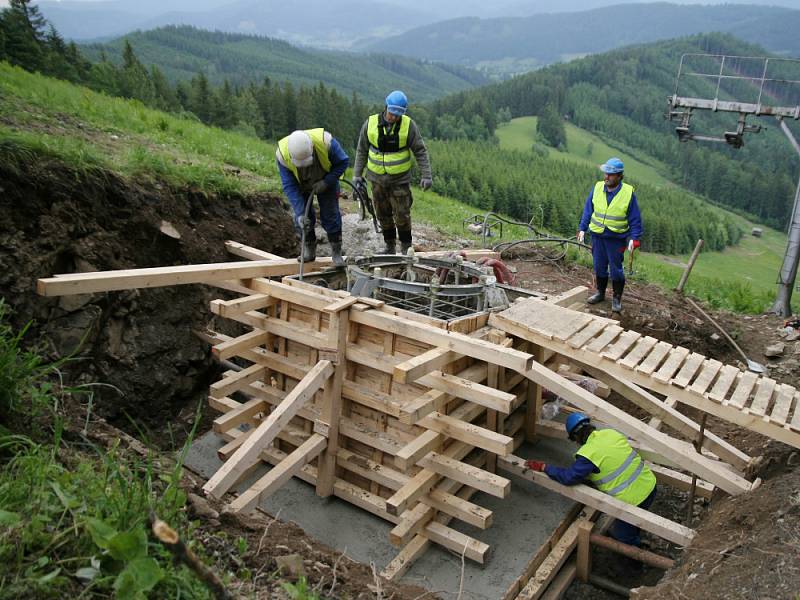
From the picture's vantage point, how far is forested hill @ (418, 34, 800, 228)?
74.2 metres

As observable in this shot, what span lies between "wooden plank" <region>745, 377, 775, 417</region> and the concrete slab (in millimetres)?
1801

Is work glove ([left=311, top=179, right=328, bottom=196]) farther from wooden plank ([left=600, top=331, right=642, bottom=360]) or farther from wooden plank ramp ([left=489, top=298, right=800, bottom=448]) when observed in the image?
wooden plank ([left=600, top=331, right=642, bottom=360])

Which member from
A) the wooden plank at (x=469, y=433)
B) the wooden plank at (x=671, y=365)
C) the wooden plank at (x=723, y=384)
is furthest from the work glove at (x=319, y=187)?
the wooden plank at (x=723, y=384)

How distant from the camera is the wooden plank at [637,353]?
455 centimetres

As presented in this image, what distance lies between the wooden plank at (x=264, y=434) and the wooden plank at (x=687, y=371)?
8.79ft

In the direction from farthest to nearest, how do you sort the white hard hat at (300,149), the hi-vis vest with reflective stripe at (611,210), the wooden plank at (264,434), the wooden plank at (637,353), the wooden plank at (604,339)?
the hi-vis vest with reflective stripe at (611,210)
the white hard hat at (300,149)
the wooden plank at (604,339)
the wooden plank at (637,353)
the wooden plank at (264,434)

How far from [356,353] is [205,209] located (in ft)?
9.97

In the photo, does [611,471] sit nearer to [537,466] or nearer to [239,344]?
[537,466]

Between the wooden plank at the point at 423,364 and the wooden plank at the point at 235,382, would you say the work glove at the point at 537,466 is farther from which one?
the wooden plank at the point at 235,382

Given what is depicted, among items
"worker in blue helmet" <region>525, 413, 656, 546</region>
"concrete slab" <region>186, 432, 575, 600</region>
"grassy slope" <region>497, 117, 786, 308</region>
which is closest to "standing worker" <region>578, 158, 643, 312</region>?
"concrete slab" <region>186, 432, 575, 600</region>

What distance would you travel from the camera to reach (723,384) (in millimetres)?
4461

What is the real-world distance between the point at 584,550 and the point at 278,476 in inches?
102

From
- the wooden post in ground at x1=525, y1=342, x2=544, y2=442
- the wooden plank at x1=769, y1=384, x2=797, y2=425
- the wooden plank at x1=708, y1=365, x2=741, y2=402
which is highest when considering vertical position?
the wooden plank at x1=708, y1=365, x2=741, y2=402

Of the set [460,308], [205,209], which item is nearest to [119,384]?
[205,209]
